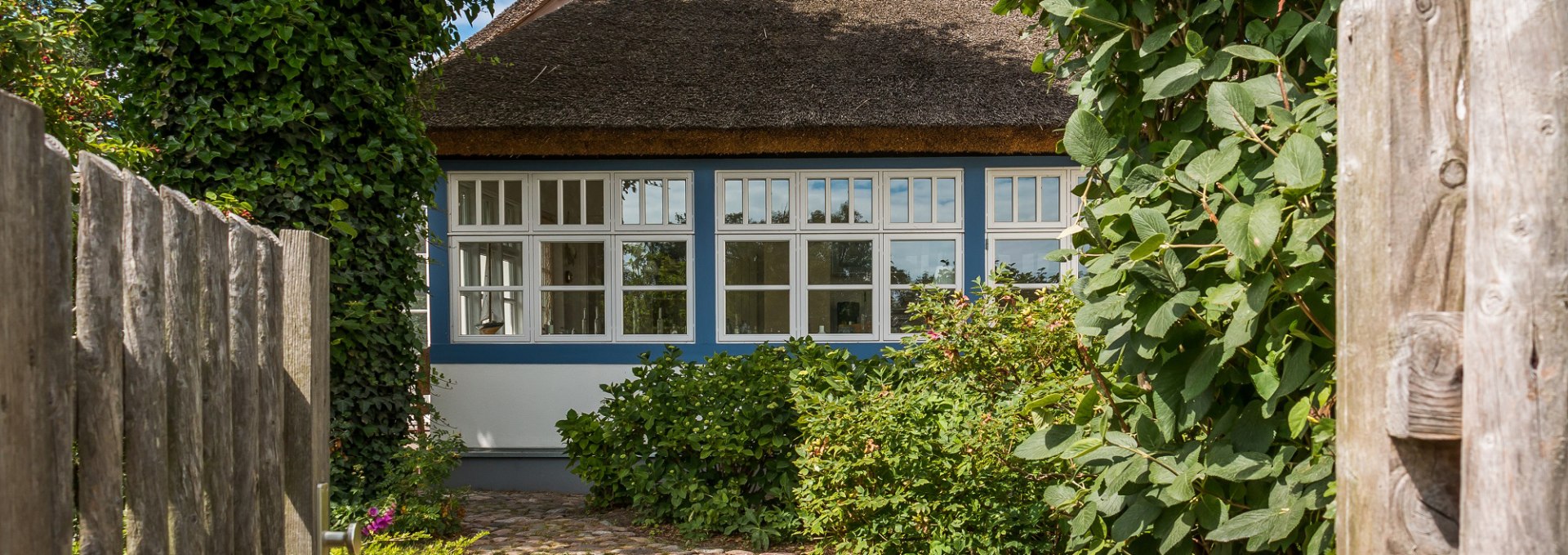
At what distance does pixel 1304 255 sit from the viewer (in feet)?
3.96

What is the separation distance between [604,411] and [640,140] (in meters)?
2.09

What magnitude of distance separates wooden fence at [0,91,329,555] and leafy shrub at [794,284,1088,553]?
271cm

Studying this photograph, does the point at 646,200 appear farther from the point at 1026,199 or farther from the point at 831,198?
the point at 1026,199

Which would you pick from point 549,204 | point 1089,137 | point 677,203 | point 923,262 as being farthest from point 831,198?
point 1089,137

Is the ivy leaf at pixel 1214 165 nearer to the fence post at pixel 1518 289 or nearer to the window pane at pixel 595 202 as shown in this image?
the fence post at pixel 1518 289

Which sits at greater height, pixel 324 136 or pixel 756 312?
pixel 324 136

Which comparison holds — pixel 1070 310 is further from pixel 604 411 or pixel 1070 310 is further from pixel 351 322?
pixel 351 322

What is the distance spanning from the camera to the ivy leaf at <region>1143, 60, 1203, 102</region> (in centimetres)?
147

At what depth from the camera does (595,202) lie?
22.7ft

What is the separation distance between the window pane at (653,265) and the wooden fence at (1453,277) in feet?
19.9

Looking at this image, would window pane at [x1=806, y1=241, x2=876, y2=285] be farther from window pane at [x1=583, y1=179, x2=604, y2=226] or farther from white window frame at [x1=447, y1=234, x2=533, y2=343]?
white window frame at [x1=447, y1=234, x2=533, y2=343]

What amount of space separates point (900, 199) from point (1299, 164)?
570cm

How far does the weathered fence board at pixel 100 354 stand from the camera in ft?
3.15

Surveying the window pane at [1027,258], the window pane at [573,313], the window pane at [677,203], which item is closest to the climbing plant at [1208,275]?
the window pane at [1027,258]
